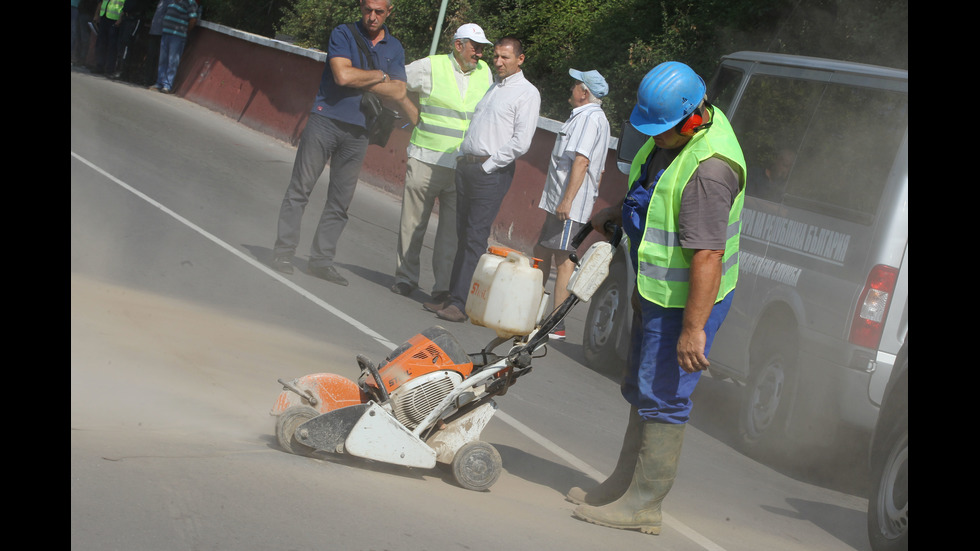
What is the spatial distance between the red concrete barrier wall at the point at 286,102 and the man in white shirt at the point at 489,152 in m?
4.02

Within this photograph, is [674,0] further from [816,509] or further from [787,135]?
[816,509]

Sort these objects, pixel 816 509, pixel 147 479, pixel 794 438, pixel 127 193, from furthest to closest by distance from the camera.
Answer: pixel 127 193
pixel 794 438
pixel 816 509
pixel 147 479

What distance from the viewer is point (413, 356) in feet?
16.5

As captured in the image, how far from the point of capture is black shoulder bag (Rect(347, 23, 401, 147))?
373 inches

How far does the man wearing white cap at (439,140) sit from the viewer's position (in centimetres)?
964

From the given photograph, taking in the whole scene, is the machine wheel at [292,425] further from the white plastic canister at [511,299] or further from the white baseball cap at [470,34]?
the white baseball cap at [470,34]

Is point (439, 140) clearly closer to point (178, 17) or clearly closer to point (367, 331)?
point (367, 331)

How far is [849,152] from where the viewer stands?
6688 millimetres

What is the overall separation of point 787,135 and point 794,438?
201 centimetres

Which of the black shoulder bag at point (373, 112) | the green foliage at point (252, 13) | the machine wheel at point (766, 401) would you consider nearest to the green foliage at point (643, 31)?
the green foliage at point (252, 13)

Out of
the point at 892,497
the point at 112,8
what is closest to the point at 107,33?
the point at 112,8

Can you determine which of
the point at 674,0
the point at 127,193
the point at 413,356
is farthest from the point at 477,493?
the point at 674,0

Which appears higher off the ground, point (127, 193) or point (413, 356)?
point (413, 356)
